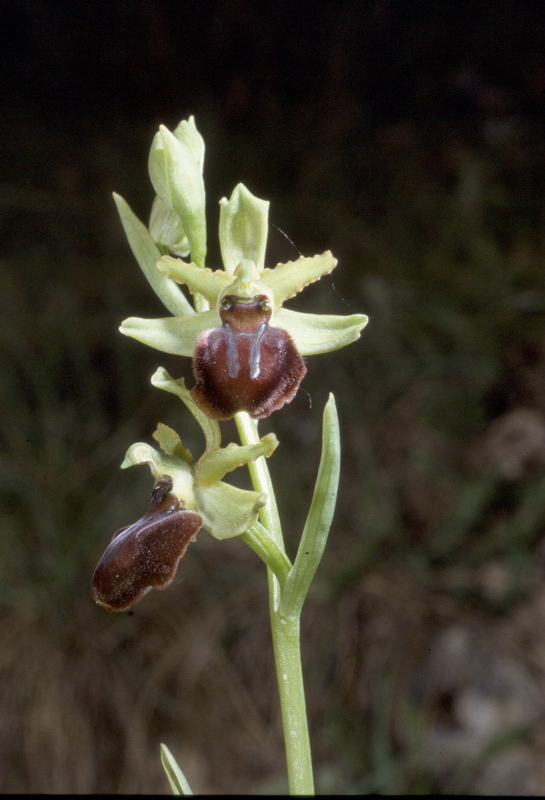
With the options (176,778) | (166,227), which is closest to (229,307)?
(166,227)

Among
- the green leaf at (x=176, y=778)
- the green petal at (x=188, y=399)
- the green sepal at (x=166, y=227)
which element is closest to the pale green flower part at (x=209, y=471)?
the green petal at (x=188, y=399)

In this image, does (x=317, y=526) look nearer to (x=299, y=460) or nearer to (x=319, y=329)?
(x=319, y=329)

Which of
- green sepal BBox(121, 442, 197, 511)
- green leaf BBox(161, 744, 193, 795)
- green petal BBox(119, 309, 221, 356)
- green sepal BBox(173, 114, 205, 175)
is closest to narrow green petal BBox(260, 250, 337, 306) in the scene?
green petal BBox(119, 309, 221, 356)

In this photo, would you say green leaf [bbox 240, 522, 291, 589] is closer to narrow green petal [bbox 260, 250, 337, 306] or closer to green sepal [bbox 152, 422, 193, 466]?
green sepal [bbox 152, 422, 193, 466]

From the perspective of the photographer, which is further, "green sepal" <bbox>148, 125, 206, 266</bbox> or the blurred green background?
the blurred green background

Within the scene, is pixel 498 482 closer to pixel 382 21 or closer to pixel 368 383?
pixel 368 383

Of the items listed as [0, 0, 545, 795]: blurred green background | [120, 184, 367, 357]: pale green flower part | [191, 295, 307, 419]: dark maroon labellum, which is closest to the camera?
[191, 295, 307, 419]: dark maroon labellum

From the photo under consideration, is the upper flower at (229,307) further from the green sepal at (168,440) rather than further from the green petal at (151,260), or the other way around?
the green sepal at (168,440)
